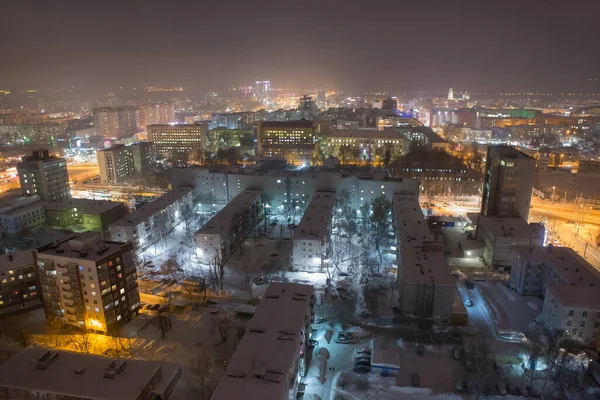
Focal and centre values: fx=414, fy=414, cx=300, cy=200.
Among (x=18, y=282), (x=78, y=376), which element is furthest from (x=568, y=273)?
(x=18, y=282)

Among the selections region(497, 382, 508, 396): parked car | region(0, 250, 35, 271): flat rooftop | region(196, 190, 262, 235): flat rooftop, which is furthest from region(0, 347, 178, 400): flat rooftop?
region(497, 382, 508, 396): parked car

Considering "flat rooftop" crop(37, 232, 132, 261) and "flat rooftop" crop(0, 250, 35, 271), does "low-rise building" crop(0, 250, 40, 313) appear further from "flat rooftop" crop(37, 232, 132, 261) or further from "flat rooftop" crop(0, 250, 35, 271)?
"flat rooftop" crop(37, 232, 132, 261)

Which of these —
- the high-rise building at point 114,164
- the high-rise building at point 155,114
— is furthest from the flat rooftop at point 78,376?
the high-rise building at point 155,114

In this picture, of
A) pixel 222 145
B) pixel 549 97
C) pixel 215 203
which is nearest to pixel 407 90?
pixel 549 97

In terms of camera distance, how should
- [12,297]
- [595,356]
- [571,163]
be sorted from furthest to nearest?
[571,163] < [12,297] < [595,356]

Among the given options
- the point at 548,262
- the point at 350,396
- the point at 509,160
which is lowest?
the point at 350,396

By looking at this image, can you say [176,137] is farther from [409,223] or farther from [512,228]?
[512,228]

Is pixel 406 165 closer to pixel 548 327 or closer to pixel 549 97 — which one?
pixel 548 327
